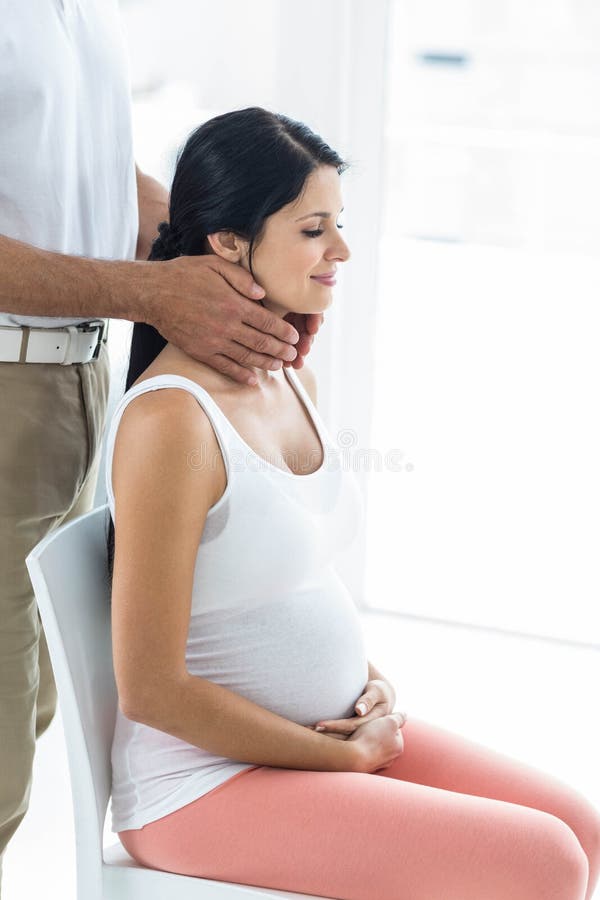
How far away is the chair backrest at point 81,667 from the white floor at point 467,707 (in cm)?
72

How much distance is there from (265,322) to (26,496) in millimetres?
400

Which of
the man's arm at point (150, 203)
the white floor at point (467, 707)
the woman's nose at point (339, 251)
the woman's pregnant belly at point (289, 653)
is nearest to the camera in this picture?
the woman's pregnant belly at point (289, 653)

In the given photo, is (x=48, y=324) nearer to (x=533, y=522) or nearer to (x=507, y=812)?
(x=507, y=812)

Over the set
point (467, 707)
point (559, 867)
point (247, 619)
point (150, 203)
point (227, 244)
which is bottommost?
point (467, 707)

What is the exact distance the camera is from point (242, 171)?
118 cm

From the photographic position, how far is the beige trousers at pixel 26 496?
4.20 ft

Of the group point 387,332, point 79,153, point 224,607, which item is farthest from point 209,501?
point 387,332

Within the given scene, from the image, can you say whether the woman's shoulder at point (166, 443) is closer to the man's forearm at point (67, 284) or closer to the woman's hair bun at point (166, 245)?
the man's forearm at point (67, 284)

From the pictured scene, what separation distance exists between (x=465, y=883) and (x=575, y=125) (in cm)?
192

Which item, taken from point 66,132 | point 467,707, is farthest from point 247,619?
point 467,707

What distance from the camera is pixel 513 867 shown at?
39.9 inches

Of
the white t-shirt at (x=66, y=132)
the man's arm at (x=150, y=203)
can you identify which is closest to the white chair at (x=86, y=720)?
the white t-shirt at (x=66, y=132)

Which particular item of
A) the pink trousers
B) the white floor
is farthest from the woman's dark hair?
the white floor

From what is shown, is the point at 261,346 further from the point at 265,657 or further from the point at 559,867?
the point at 559,867
